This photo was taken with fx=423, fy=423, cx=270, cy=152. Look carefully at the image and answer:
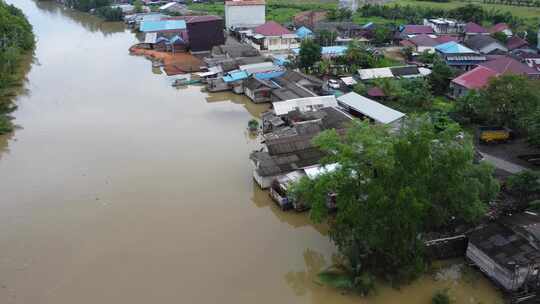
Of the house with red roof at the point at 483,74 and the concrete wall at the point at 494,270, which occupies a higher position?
the house with red roof at the point at 483,74

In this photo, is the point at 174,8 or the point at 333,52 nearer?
the point at 333,52

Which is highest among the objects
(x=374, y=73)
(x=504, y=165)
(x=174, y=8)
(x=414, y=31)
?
(x=174, y=8)

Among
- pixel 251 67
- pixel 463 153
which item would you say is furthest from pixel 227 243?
pixel 251 67

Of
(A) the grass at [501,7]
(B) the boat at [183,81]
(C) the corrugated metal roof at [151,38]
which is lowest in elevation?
(B) the boat at [183,81]

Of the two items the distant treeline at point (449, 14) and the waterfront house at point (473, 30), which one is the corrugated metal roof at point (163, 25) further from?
the waterfront house at point (473, 30)

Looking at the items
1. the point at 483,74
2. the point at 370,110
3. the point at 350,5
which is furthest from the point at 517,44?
the point at 350,5

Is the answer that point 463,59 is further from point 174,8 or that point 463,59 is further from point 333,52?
point 174,8

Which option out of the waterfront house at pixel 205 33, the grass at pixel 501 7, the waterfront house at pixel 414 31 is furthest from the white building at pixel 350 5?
the waterfront house at pixel 205 33
